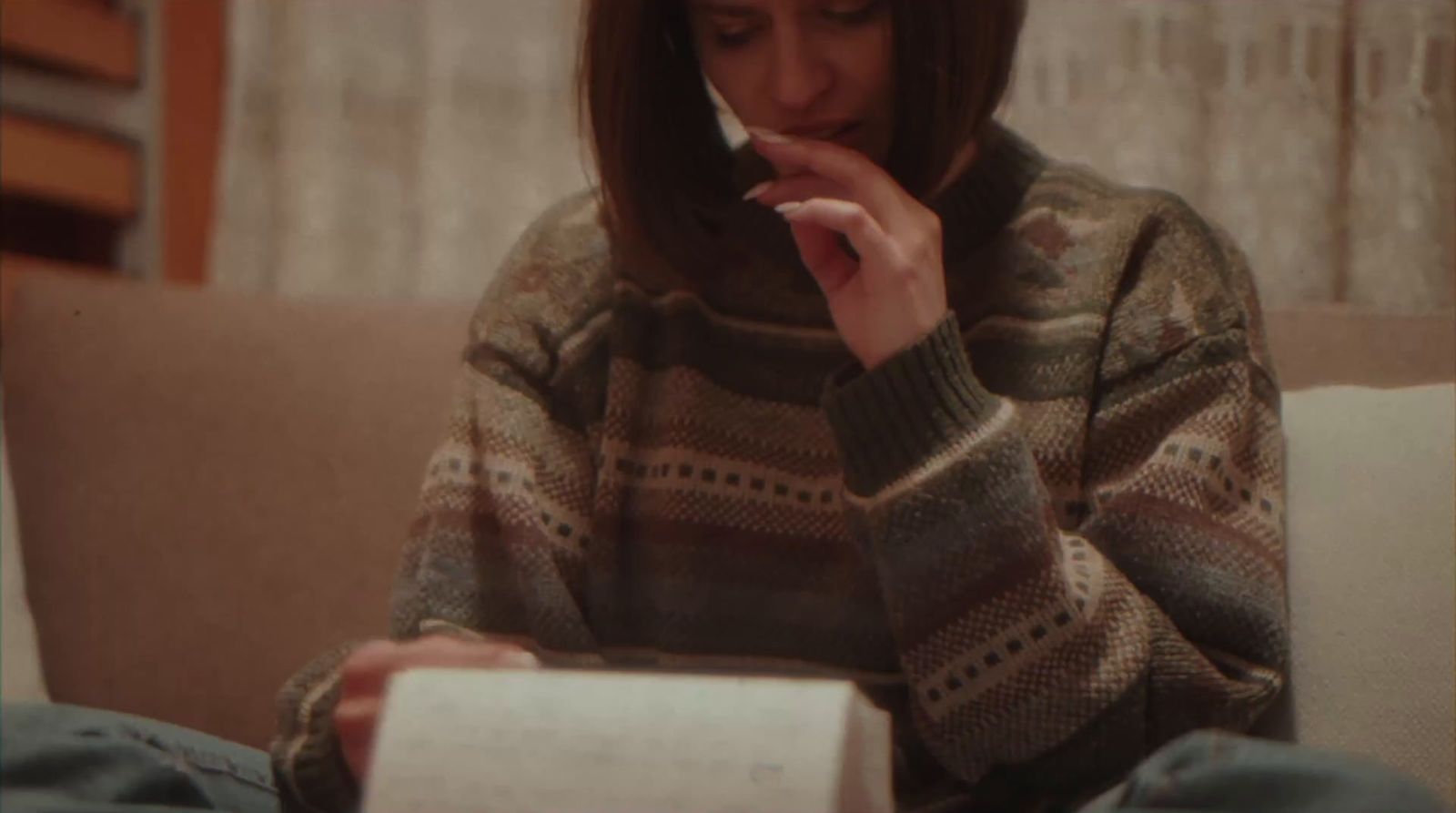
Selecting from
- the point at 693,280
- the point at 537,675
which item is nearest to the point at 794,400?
the point at 693,280

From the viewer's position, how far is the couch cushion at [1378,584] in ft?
2.70

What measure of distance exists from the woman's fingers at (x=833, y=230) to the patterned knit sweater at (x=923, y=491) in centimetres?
7

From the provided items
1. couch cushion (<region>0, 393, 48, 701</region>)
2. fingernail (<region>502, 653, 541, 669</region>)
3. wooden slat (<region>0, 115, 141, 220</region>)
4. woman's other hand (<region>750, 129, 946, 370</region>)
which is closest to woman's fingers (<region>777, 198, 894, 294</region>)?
woman's other hand (<region>750, 129, 946, 370</region>)

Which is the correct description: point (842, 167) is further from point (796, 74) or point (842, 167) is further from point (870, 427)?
point (870, 427)

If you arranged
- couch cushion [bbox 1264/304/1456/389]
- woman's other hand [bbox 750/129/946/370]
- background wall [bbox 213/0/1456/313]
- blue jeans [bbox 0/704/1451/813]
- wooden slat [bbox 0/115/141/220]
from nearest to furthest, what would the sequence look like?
blue jeans [bbox 0/704/1451/813]
woman's other hand [bbox 750/129/946/370]
couch cushion [bbox 1264/304/1456/389]
background wall [bbox 213/0/1456/313]
wooden slat [bbox 0/115/141/220]

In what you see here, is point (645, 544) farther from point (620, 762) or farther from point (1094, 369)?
point (620, 762)

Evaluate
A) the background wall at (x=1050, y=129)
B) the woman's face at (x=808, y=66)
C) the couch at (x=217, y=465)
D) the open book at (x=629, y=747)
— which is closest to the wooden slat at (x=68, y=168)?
the background wall at (x=1050, y=129)

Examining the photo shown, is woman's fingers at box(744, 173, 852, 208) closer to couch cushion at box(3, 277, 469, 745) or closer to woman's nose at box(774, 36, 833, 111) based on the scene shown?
woman's nose at box(774, 36, 833, 111)

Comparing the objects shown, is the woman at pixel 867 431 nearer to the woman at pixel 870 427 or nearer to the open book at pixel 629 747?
the woman at pixel 870 427

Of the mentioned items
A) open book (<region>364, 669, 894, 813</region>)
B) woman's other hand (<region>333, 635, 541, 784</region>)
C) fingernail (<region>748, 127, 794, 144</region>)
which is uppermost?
fingernail (<region>748, 127, 794, 144</region>)

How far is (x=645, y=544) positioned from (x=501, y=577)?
0.30ft

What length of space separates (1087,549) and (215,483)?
747 mm

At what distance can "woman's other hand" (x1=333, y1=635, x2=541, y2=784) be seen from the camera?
→ 0.67 m

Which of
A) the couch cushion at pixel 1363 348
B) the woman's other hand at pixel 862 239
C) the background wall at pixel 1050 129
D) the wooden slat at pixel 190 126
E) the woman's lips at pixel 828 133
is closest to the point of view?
the woman's other hand at pixel 862 239
